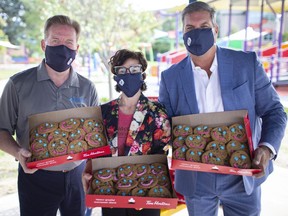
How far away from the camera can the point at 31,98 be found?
5.95 feet

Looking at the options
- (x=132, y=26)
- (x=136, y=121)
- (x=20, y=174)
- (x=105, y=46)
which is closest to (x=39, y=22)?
(x=105, y=46)

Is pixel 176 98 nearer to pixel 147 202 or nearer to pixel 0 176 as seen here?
pixel 147 202

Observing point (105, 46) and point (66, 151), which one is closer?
point (66, 151)

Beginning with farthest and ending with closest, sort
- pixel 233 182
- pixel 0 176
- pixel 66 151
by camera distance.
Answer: pixel 0 176, pixel 233 182, pixel 66 151

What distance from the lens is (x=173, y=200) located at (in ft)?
4.65

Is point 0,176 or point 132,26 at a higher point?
point 132,26

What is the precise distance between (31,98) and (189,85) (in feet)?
2.93

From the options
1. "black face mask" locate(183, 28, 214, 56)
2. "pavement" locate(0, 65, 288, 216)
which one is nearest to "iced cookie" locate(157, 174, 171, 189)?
"black face mask" locate(183, 28, 214, 56)

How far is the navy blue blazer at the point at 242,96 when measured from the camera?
1606 millimetres

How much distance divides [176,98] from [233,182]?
21.0 inches

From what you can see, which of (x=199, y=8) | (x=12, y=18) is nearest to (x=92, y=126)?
(x=199, y=8)

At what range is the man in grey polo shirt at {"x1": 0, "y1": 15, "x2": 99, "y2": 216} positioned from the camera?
1.80 m

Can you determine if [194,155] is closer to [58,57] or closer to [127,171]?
[127,171]

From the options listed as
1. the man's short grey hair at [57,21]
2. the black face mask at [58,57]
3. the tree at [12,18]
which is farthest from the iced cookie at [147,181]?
the tree at [12,18]
